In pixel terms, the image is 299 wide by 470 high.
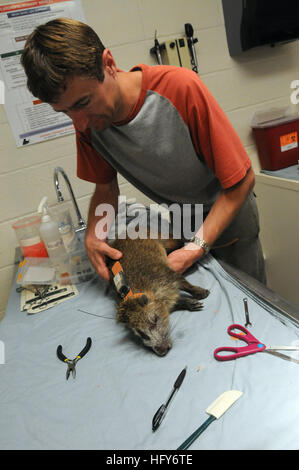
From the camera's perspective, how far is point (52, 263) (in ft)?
4.92

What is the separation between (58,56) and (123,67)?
1.33 metres

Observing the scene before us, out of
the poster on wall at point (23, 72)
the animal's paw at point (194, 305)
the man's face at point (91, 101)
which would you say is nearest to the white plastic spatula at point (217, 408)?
the animal's paw at point (194, 305)

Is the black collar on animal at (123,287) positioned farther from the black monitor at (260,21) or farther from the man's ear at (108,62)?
the black monitor at (260,21)

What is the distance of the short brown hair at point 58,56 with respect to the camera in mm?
772

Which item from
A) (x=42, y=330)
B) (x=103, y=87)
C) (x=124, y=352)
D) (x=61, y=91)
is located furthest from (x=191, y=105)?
(x=42, y=330)

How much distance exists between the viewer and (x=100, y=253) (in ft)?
4.20

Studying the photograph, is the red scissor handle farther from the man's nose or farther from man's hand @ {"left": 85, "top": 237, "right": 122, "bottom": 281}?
the man's nose

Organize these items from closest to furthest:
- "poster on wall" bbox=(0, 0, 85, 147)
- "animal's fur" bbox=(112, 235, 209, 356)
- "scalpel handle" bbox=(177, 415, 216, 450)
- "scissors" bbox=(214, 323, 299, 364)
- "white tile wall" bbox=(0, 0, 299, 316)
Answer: "scalpel handle" bbox=(177, 415, 216, 450) → "scissors" bbox=(214, 323, 299, 364) → "animal's fur" bbox=(112, 235, 209, 356) → "poster on wall" bbox=(0, 0, 85, 147) → "white tile wall" bbox=(0, 0, 299, 316)

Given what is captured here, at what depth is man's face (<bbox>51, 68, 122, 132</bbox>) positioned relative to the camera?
32.4 inches

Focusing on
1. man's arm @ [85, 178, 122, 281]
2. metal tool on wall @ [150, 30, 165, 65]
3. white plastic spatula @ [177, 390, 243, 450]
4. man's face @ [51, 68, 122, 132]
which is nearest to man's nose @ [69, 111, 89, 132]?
man's face @ [51, 68, 122, 132]

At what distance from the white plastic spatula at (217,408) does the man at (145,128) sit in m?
0.51

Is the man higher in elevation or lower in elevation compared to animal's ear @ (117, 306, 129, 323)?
higher

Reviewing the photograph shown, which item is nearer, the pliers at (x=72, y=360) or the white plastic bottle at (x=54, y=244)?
the pliers at (x=72, y=360)

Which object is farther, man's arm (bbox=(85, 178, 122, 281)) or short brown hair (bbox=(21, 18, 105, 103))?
man's arm (bbox=(85, 178, 122, 281))
